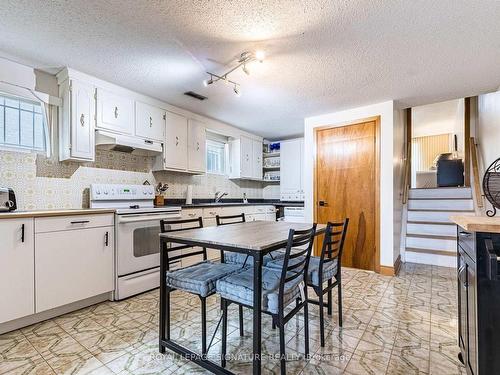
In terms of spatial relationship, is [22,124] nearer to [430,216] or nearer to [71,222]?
[71,222]

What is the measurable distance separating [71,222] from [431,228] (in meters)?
4.98

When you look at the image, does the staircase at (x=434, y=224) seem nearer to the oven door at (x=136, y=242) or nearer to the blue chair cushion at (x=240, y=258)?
the blue chair cushion at (x=240, y=258)

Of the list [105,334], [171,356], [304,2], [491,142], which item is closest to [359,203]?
[491,142]

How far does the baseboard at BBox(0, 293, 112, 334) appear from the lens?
2.07 meters

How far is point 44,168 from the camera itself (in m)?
2.68

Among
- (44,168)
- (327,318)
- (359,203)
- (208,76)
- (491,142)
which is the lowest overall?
(327,318)

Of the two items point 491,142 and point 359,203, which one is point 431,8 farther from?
point 491,142

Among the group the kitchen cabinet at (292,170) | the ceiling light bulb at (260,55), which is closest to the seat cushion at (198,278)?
the ceiling light bulb at (260,55)

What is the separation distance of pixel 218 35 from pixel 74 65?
154cm

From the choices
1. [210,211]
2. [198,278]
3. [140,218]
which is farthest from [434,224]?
[140,218]

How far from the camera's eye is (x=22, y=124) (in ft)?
8.66

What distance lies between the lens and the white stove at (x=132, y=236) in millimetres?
2689

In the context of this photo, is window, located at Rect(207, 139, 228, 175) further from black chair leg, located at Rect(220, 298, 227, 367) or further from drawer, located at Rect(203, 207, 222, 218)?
black chair leg, located at Rect(220, 298, 227, 367)

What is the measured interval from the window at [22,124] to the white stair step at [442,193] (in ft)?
18.6
